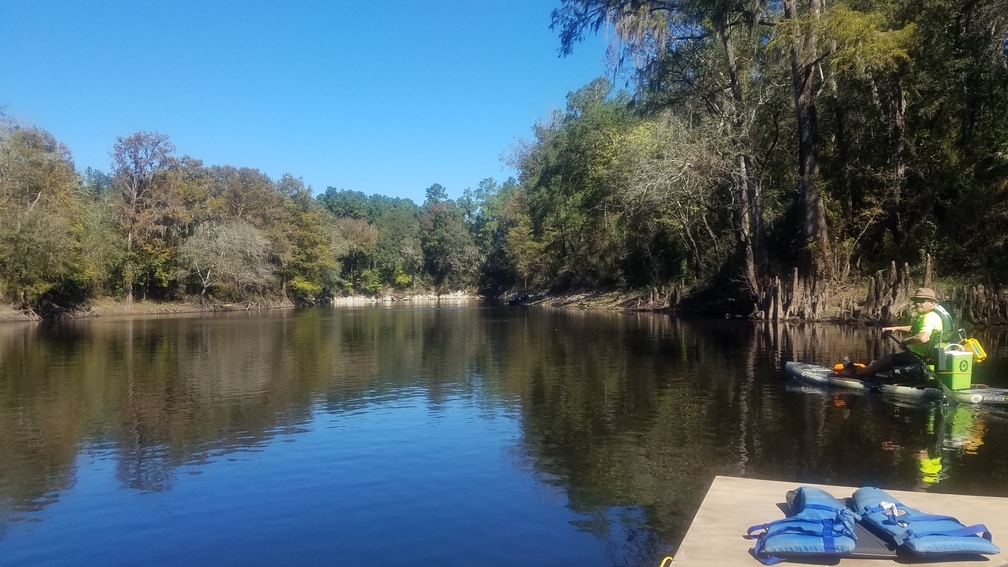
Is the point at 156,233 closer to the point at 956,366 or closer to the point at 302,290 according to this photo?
the point at 302,290

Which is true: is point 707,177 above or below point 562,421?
above

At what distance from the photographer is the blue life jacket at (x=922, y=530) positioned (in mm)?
5020

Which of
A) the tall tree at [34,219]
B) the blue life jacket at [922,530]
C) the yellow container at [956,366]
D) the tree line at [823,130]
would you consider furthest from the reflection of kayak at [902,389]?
the tall tree at [34,219]

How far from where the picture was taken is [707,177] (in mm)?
31984

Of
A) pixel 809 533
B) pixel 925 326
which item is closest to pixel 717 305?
pixel 925 326

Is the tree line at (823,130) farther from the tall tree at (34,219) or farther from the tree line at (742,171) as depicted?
the tall tree at (34,219)

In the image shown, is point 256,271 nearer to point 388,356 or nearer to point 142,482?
point 388,356

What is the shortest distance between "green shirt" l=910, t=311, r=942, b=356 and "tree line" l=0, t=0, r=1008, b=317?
1423 centimetres

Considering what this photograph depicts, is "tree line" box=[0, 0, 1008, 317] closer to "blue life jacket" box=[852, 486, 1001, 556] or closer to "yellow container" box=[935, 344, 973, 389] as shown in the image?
"yellow container" box=[935, 344, 973, 389]

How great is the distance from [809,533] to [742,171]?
1121 inches

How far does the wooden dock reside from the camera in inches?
201

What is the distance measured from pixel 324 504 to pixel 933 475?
277 inches

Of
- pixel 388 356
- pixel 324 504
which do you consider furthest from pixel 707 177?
pixel 324 504

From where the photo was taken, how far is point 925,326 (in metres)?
12.6
